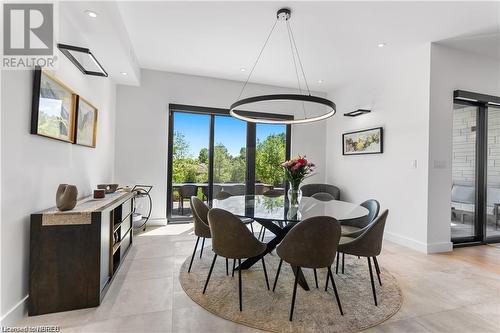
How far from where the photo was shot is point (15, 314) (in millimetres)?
1781

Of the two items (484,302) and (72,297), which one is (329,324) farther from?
(72,297)

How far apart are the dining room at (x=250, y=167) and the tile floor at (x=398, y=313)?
2cm

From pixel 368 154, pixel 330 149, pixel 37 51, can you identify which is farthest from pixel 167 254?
pixel 330 149

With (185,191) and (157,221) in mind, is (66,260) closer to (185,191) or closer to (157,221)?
(157,221)

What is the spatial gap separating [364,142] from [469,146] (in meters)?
1.52

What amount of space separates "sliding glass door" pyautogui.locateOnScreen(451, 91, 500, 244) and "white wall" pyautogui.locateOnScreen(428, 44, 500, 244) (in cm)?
29

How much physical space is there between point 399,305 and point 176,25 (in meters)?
3.81

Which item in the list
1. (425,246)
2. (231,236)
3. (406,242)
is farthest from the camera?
(406,242)

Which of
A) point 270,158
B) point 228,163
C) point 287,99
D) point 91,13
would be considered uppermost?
point 91,13

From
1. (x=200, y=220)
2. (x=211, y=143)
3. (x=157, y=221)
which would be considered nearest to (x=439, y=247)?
(x=200, y=220)

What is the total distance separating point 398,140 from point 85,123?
4.48 m

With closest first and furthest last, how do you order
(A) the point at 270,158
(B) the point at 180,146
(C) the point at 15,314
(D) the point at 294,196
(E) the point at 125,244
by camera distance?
(C) the point at 15,314, (D) the point at 294,196, (E) the point at 125,244, (B) the point at 180,146, (A) the point at 270,158

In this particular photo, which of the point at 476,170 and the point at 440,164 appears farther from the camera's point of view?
the point at 476,170

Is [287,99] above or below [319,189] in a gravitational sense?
above
